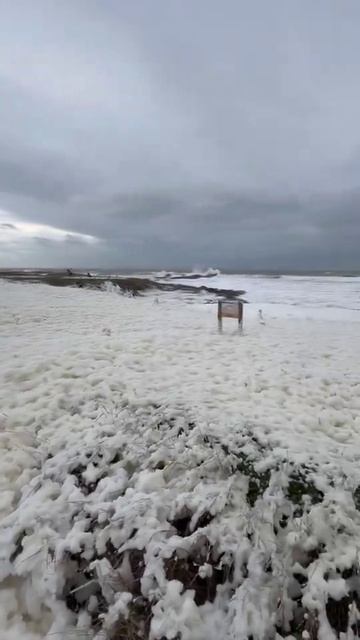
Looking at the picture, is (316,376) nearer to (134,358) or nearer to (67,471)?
(134,358)

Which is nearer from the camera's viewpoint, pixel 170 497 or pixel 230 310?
pixel 170 497

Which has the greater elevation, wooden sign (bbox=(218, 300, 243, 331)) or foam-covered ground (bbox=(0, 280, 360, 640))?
wooden sign (bbox=(218, 300, 243, 331))

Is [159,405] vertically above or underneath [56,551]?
above

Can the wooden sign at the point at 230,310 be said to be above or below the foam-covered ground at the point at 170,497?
above

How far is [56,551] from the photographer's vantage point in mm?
3510

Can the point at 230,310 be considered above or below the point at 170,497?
above

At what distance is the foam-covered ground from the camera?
312 cm

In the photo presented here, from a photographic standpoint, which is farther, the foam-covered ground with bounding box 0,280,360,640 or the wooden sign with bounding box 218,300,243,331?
the wooden sign with bounding box 218,300,243,331

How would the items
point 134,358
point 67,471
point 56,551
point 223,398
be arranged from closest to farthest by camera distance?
point 56,551 → point 67,471 → point 223,398 → point 134,358

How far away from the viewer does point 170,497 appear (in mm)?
3957

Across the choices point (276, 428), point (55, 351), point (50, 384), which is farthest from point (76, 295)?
point (276, 428)

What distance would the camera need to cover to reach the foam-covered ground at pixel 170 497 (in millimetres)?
3123

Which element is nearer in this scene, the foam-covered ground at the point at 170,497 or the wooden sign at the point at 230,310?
the foam-covered ground at the point at 170,497

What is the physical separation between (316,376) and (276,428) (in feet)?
8.90
